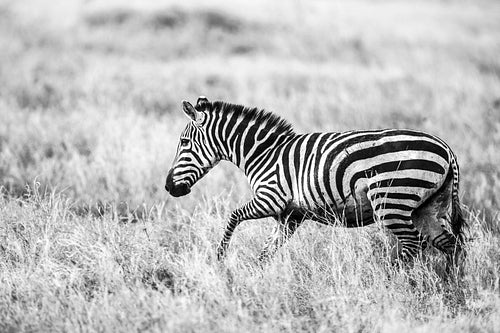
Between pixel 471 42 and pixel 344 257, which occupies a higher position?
pixel 471 42

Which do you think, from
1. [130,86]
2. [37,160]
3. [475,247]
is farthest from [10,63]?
[475,247]

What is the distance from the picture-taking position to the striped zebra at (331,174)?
4574 mm

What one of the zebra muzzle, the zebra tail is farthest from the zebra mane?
the zebra tail

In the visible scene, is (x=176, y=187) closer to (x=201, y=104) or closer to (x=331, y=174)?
(x=201, y=104)

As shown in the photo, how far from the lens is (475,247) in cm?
511

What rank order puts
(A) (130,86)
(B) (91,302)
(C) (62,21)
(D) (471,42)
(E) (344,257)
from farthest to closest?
(C) (62,21), (D) (471,42), (A) (130,86), (E) (344,257), (B) (91,302)

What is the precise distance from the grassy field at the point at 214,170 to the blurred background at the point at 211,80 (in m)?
0.05

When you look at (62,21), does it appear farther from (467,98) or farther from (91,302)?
(91,302)

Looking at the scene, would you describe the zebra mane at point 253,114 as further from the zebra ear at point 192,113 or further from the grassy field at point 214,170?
the grassy field at point 214,170

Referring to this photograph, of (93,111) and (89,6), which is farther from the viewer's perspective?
(89,6)

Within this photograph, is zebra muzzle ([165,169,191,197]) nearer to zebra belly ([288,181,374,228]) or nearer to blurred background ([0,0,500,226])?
blurred background ([0,0,500,226])

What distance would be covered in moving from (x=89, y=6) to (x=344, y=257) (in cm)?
1834

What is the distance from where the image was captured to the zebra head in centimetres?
541

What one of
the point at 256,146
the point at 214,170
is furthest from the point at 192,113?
the point at 214,170
